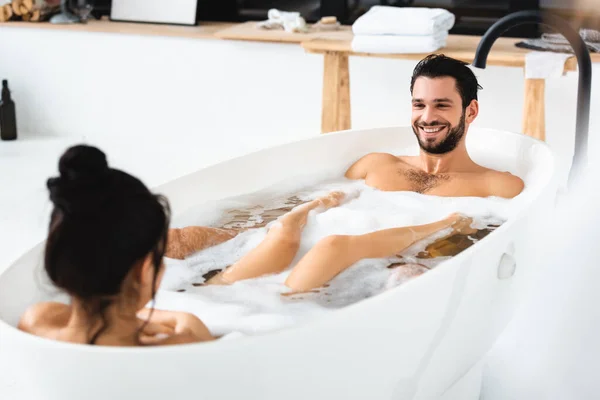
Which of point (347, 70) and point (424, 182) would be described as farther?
point (347, 70)

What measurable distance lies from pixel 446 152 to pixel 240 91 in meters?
1.71

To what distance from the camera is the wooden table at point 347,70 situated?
302 centimetres

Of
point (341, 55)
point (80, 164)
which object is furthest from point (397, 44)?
point (80, 164)

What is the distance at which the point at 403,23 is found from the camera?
3.05 meters

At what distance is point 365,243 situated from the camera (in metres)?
1.92

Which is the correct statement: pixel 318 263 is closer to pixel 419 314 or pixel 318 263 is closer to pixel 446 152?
pixel 419 314

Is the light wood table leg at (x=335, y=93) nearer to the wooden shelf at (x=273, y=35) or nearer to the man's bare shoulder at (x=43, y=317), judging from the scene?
the wooden shelf at (x=273, y=35)

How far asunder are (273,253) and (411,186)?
24.8 inches

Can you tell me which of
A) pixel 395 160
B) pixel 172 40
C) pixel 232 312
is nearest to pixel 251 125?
pixel 172 40

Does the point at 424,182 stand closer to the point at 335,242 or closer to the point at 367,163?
the point at 367,163

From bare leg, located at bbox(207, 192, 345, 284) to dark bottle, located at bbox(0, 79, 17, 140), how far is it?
245 cm

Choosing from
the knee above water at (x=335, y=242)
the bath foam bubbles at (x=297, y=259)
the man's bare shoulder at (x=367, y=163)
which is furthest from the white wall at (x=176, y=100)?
the knee above water at (x=335, y=242)

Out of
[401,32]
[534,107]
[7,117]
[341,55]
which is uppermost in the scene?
[401,32]

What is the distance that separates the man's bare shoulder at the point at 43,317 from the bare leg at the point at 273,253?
17.2 inches
